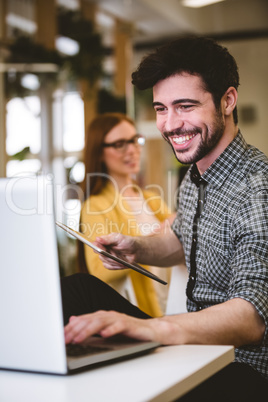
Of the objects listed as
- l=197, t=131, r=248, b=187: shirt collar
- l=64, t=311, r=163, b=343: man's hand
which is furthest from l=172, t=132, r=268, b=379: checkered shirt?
l=64, t=311, r=163, b=343: man's hand

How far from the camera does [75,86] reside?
583cm

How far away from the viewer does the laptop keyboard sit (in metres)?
0.88

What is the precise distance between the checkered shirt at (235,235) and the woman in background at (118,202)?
0.72 m

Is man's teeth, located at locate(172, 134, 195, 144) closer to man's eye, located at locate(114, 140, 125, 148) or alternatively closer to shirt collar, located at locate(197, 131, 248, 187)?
shirt collar, located at locate(197, 131, 248, 187)

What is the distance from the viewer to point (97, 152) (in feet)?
9.28

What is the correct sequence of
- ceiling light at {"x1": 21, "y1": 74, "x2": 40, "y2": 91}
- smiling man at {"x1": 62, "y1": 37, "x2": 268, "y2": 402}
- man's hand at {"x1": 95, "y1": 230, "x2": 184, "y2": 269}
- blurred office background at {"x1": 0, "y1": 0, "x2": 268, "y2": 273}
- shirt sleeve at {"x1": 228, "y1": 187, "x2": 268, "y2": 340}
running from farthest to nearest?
ceiling light at {"x1": 21, "y1": 74, "x2": 40, "y2": 91} → blurred office background at {"x1": 0, "y1": 0, "x2": 268, "y2": 273} → man's hand at {"x1": 95, "y1": 230, "x2": 184, "y2": 269} → smiling man at {"x1": 62, "y1": 37, "x2": 268, "y2": 402} → shirt sleeve at {"x1": 228, "y1": 187, "x2": 268, "y2": 340}

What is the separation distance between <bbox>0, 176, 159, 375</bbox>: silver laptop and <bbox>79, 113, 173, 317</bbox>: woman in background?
1.38 metres

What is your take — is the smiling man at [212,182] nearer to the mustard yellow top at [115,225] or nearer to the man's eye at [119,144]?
the mustard yellow top at [115,225]

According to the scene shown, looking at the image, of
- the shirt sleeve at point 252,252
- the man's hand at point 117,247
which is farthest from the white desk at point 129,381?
the man's hand at point 117,247

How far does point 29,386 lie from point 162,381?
0.65ft

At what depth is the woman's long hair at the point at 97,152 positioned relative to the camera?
2.77 meters

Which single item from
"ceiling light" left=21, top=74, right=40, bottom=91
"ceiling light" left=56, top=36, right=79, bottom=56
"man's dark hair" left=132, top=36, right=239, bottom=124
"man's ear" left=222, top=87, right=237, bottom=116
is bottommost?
"man's ear" left=222, top=87, right=237, bottom=116

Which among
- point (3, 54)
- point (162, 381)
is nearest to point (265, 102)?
point (3, 54)

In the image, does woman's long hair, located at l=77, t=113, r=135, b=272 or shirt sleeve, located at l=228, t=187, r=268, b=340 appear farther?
woman's long hair, located at l=77, t=113, r=135, b=272
